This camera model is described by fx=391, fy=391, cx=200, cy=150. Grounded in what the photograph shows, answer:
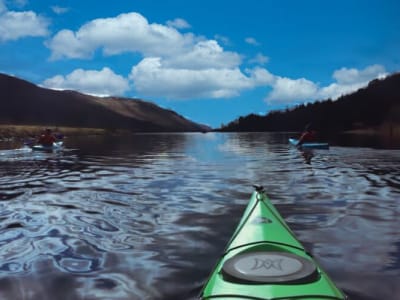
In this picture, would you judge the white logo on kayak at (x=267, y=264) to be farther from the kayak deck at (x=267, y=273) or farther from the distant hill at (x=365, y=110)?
the distant hill at (x=365, y=110)

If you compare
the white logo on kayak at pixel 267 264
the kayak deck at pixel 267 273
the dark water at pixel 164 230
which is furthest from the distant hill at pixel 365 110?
the white logo on kayak at pixel 267 264

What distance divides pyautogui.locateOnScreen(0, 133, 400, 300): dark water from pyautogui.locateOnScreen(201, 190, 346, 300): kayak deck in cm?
137

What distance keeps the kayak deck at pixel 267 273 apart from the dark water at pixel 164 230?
1373mm

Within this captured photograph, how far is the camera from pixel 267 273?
4898mm

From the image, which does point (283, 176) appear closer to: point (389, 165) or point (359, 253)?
point (389, 165)

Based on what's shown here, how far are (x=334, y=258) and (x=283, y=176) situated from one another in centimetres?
1207

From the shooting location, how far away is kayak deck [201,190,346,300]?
176 inches

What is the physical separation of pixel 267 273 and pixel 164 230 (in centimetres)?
571

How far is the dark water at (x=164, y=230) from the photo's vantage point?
6.97m

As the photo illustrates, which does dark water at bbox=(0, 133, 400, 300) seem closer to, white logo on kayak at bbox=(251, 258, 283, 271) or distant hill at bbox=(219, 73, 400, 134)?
white logo on kayak at bbox=(251, 258, 283, 271)

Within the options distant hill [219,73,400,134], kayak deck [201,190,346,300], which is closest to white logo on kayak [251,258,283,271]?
kayak deck [201,190,346,300]

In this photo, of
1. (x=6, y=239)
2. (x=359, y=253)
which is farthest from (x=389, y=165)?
(x=6, y=239)

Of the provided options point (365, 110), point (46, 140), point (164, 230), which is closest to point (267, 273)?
point (164, 230)

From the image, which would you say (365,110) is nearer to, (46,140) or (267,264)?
(46,140)
